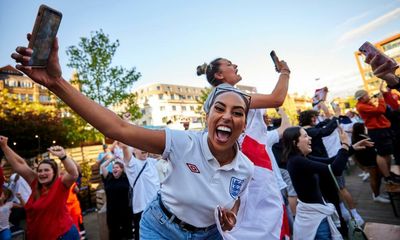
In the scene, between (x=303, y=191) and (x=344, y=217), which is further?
(x=344, y=217)

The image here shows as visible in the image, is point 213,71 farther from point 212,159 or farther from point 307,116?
point 307,116

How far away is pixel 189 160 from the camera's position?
65.1 inches

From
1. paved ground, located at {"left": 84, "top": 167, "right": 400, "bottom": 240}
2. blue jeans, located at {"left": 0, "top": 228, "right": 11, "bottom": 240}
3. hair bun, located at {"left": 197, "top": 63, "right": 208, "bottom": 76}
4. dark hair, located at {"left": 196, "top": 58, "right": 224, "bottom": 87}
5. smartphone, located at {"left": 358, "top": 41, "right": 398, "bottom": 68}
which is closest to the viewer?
smartphone, located at {"left": 358, "top": 41, "right": 398, "bottom": 68}

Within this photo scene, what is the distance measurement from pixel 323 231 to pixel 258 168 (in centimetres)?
150

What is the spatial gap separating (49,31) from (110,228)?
5.72 m

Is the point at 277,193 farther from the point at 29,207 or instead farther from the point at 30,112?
the point at 30,112

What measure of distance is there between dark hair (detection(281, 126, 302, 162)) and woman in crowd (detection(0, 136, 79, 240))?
116 inches

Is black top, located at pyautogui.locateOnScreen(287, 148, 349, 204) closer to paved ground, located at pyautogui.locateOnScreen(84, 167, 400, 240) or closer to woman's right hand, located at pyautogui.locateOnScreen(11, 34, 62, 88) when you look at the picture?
paved ground, located at pyautogui.locateOnScreen(84, 167, 400, 240)

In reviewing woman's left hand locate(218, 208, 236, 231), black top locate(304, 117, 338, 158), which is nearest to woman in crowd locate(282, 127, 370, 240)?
black top locate(304, 117, 338, 158)

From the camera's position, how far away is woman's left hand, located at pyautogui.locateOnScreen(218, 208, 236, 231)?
1.70 metres

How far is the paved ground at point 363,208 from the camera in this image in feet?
16.3

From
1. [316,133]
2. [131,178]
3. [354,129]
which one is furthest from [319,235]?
[354,129]

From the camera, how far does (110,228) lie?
5848 mm

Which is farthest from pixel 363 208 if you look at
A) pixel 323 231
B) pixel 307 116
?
pixel 323 231
